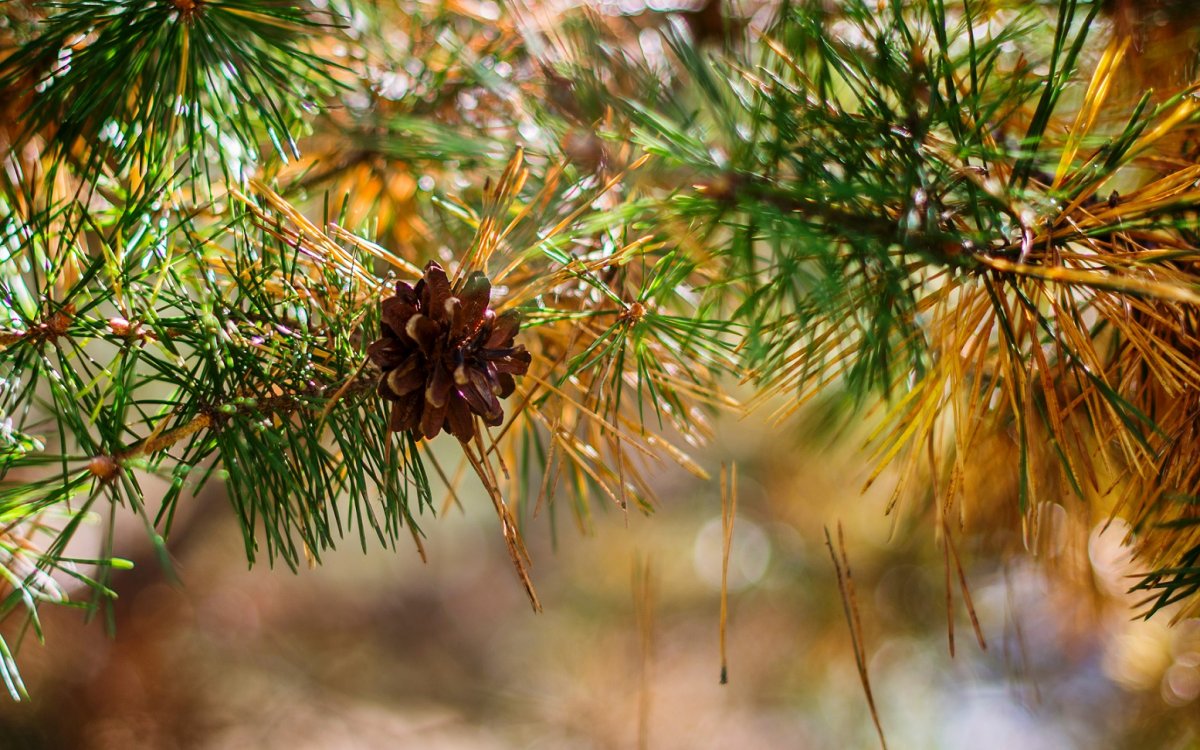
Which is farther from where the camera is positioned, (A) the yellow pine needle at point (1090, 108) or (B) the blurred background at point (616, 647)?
(B) the blurred background at point (616, 647)

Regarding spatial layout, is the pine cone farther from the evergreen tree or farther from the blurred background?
the blurred background

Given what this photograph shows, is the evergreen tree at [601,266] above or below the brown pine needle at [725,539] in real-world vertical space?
above

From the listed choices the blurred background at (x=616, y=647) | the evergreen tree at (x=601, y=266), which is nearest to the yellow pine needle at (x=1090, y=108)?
the evergreen tree at (x=601, y=266)

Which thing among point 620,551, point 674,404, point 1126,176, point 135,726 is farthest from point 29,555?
point 620,551

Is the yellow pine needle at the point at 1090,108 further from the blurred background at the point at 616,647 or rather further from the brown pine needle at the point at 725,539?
the blurred background at the point at 616,647

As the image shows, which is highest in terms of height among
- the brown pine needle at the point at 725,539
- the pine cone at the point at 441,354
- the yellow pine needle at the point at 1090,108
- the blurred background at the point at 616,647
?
the yellow pine needle at the point at 1090,108

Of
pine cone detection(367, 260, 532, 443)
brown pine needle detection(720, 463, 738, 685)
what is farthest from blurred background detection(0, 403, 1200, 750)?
pine cone detection(367, 260, 532, 443)

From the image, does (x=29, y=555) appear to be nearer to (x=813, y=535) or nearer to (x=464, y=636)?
(x=813, y=535)
